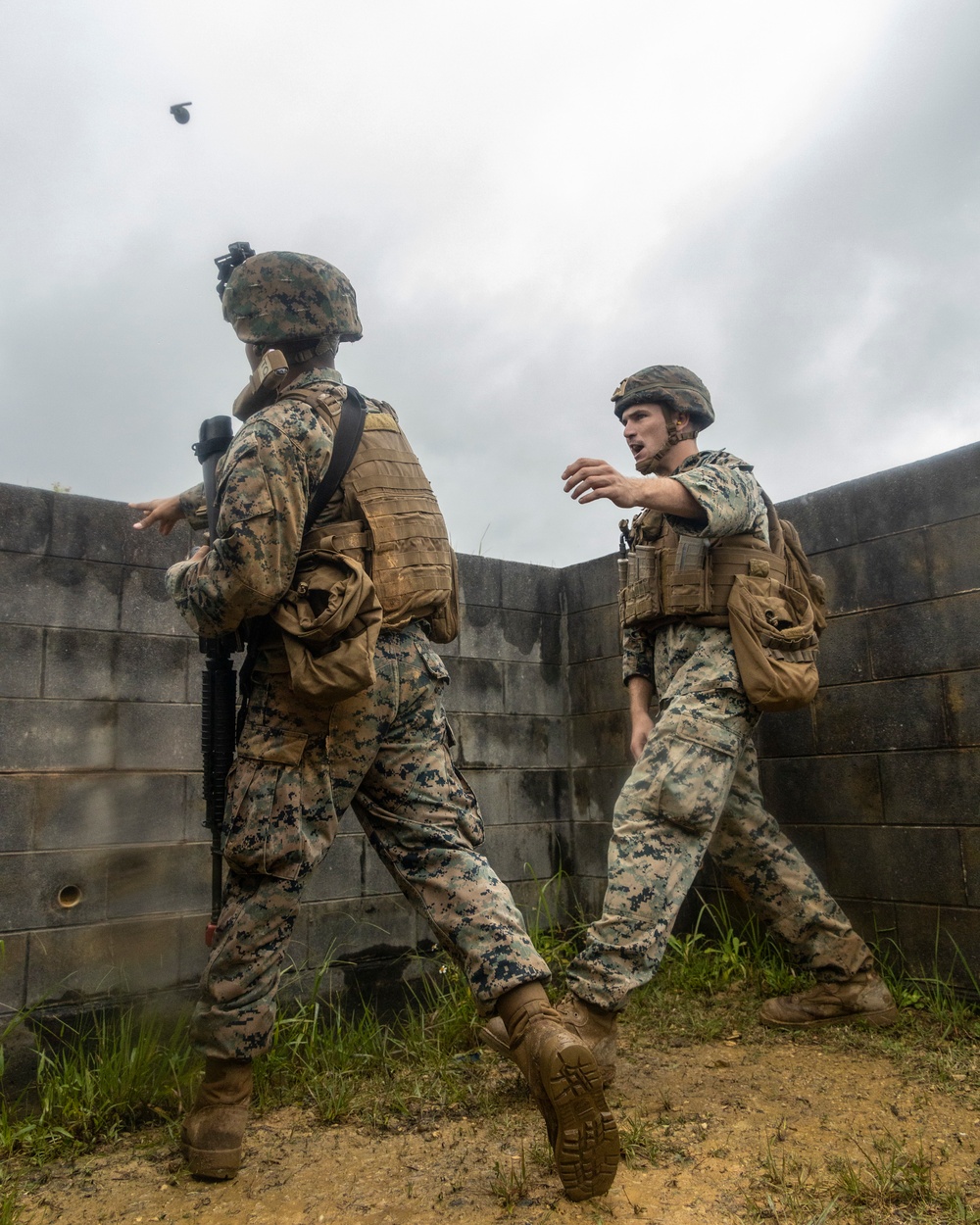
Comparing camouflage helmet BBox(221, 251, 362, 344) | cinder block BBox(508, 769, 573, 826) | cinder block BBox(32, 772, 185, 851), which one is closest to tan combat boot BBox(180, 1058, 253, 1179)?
cinder block BBox(32, 772, 185, 851)

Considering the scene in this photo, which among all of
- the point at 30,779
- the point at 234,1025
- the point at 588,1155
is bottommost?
the point at 588,1155

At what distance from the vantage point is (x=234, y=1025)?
2012mm

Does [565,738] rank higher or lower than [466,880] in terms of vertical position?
higher

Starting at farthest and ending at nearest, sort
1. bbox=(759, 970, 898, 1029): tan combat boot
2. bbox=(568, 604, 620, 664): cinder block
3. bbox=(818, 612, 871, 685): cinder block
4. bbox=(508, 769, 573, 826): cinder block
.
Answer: bbox=(568, 604, 620, 664): cinder block, bbox=(508, 769, 573, 826): cinder block, bbox=(818, 612, 871, 685): cinder block, bbox=(759, 970, 898, 1029): tan combat boot

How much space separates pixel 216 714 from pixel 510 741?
68.6 inches

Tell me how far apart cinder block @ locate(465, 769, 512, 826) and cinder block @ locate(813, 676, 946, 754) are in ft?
3.91

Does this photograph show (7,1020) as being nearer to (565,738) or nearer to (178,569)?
(178,569)

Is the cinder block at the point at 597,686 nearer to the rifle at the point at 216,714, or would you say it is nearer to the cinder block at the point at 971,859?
A: the cinder block at the point at 971,859

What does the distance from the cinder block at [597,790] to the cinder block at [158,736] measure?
162 centimetres

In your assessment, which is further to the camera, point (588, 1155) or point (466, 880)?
point (466, 880)

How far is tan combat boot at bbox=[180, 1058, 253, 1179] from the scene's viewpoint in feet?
6.59

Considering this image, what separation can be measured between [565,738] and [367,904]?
1.15 meters

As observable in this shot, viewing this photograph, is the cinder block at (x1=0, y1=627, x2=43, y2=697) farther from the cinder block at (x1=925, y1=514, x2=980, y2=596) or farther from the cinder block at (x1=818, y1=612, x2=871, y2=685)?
Result: the cinder block at (x1=925, y1=514, x2=980, y2=596)

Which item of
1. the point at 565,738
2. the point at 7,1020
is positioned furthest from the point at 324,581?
the point at 565,738
